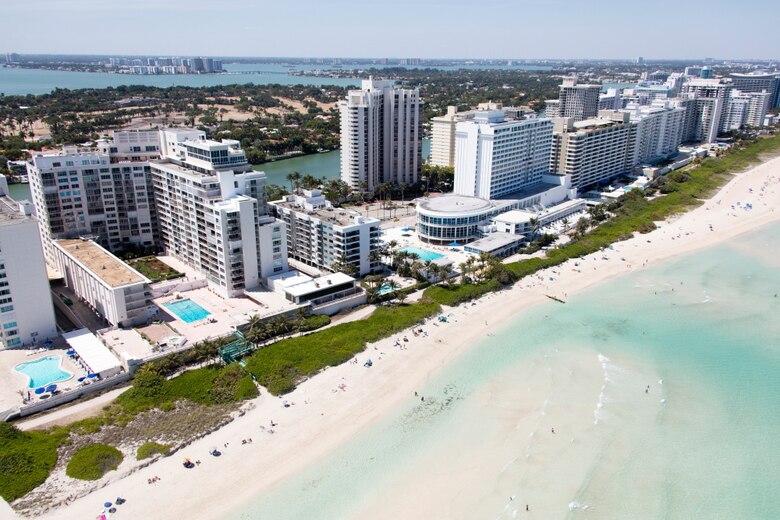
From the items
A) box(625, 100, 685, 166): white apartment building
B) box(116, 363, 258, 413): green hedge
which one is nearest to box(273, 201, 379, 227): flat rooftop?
box(116, 363, 258, 413): green hedge

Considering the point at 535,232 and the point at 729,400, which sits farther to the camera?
the point at 535,232

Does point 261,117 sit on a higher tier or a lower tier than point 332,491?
higher

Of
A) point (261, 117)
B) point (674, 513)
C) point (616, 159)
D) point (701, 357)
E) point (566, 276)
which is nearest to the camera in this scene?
point (674, 513)

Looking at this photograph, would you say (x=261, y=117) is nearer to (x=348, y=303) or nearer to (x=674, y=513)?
(x=348, y=303)

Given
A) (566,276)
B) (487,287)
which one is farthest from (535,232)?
(487,287)

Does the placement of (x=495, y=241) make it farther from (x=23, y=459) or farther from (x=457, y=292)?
(x=23, y=459)

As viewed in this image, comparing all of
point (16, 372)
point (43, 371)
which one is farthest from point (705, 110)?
point (16, 372)

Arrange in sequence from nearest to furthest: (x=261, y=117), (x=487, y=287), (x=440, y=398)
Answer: (x=440, y=398) → (x=487, y=287) → (x=261, y=117)
